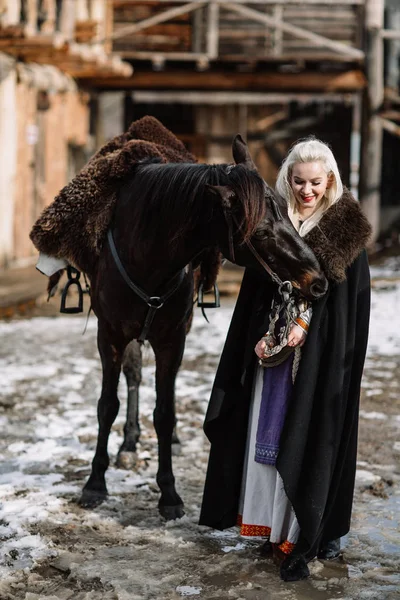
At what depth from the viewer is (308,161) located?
3350mm

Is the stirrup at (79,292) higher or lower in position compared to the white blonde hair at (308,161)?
lower

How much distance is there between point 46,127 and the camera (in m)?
13.8

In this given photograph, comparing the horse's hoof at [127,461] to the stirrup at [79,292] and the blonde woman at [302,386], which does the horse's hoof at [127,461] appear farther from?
the blonde woman at [302,386]

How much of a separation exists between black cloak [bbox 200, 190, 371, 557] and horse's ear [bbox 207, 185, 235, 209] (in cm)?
36

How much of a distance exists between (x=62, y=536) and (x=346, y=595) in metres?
1.27

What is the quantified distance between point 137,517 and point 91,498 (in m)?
0.27

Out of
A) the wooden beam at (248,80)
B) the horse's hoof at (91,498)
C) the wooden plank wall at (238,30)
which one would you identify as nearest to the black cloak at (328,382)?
the horse's hoof at (91,498)

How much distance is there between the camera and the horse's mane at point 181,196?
3.25m

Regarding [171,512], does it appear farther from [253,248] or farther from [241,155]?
[241,155]

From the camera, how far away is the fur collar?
3291mm

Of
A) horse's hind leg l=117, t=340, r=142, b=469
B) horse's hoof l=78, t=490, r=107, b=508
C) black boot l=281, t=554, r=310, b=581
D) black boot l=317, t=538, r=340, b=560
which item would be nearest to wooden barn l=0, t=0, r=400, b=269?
horse's hind leg l=117, t=340, r=142, b=469

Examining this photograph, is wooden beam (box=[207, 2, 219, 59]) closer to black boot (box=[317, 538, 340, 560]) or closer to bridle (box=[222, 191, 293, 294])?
bridle (box=[222, 191, 293, 294])


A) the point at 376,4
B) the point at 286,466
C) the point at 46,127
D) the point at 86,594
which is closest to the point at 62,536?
the point at 86,594

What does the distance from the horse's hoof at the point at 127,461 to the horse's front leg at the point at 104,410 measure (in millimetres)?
452
